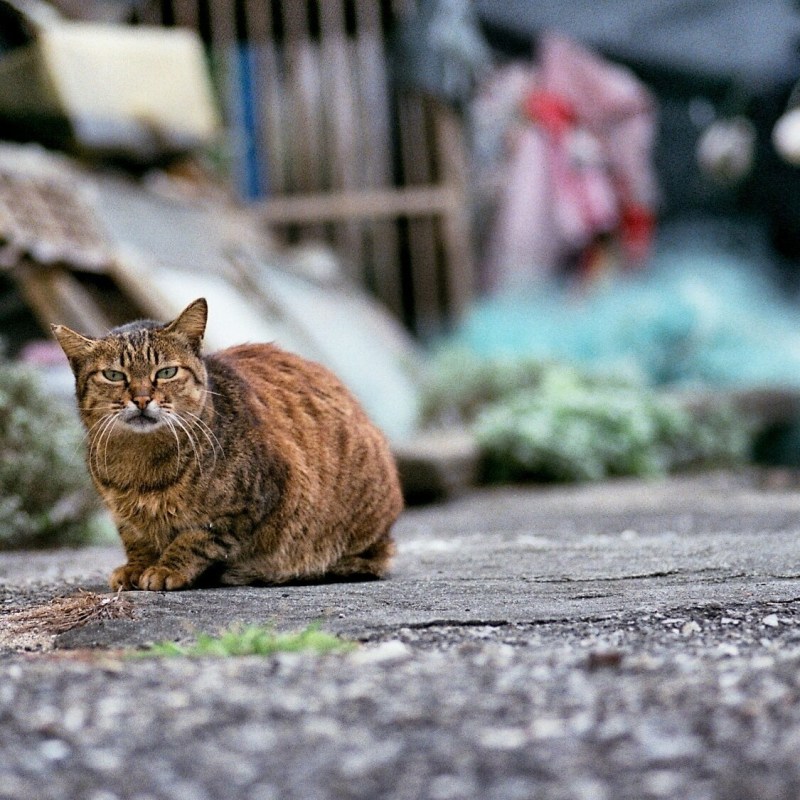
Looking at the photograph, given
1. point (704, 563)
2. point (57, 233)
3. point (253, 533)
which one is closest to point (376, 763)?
point (253, 533)

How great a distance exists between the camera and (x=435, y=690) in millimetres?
2180

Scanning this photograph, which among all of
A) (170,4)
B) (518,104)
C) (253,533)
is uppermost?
(170,4)

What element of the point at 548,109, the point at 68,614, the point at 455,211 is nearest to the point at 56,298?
the point at 68,614

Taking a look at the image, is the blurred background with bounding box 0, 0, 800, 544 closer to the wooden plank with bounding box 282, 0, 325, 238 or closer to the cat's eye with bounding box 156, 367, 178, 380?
the wooden plank with bounding box 282, 0, 325, 238

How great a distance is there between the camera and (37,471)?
5.26 metres

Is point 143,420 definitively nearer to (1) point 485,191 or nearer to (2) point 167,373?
(2) point 167,373

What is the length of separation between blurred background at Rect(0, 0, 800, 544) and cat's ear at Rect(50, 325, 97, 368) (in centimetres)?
432

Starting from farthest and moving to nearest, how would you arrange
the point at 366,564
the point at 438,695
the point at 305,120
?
the point at 305,120
the point at 366,564
the point at 438,695

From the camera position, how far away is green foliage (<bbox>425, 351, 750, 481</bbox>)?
26.5 ft

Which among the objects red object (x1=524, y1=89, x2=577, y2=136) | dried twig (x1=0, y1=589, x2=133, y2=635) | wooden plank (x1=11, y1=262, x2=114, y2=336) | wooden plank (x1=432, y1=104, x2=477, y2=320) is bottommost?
dried twig (x1=0, y1=589, x2=133, y2=635)

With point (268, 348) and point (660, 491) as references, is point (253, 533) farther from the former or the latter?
point (660, 491)

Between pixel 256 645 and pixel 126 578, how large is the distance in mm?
928

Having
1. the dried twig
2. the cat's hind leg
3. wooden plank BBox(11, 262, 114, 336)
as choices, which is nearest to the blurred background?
wooden plank BBox(11, 262, 114, 336)

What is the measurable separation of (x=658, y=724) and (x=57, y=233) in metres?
5.27
